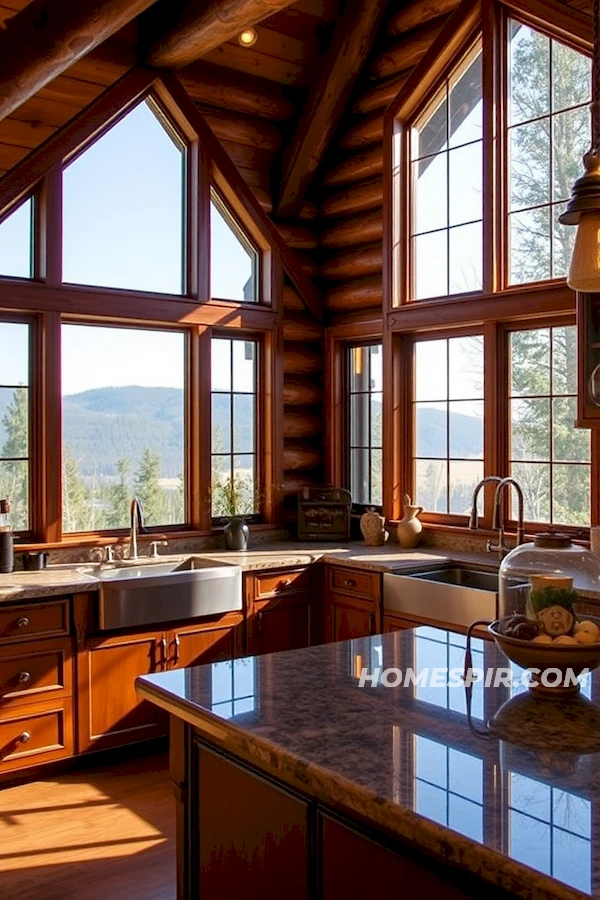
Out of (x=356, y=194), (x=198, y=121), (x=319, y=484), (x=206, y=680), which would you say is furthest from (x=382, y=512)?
(x=206, y=680)

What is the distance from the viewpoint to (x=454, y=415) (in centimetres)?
528

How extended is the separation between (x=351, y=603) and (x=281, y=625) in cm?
45

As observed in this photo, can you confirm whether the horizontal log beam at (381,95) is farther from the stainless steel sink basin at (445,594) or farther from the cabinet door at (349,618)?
the cabinet door at (349,618)

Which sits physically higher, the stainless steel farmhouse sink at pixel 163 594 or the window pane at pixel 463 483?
the window pane at pixel 463 483

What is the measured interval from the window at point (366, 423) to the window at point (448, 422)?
0.38 meters

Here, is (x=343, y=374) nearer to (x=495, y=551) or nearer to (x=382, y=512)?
(x=382, y=512)

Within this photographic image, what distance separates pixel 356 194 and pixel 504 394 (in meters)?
1.85

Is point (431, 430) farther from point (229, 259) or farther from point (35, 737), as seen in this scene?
point (35, 737)

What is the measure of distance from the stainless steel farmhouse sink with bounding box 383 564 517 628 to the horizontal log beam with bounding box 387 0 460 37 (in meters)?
3.31

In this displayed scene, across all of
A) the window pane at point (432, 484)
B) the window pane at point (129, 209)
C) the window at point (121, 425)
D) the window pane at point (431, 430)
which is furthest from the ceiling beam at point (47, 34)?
the window pane at point (432, 484)

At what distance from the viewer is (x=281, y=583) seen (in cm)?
498

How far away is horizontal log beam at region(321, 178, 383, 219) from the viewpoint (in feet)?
18.6

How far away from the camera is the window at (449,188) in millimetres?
5082

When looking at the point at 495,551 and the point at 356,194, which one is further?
the point at 356,194
